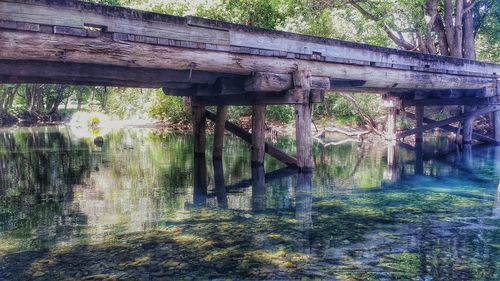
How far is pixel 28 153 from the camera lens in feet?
53.1

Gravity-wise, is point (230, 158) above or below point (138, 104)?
below

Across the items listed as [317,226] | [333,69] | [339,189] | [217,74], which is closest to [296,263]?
[317,226]

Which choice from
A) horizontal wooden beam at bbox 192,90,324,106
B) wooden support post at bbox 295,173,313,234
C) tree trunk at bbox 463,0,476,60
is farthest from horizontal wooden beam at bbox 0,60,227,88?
→ tree trunk at bbox 463,0,476,60

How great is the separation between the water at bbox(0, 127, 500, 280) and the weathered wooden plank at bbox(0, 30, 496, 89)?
7.77 feet

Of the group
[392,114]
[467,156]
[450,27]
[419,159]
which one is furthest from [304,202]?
[450,27]

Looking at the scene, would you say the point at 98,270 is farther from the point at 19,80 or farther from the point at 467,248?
the point at 19,80

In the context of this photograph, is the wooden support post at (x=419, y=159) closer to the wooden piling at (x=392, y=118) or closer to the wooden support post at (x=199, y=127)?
the wooden piling at (x=392, y=118)

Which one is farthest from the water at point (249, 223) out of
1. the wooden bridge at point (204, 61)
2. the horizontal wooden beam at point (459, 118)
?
the horizontal wooden beam at point (459, 118)

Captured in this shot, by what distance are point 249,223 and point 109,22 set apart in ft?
12.8

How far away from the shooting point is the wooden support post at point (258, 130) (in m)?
11.8

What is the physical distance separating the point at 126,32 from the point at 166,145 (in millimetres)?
11856

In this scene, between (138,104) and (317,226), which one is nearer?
(317,226)

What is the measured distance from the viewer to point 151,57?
7840mm

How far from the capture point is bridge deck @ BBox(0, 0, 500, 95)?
6715mm
